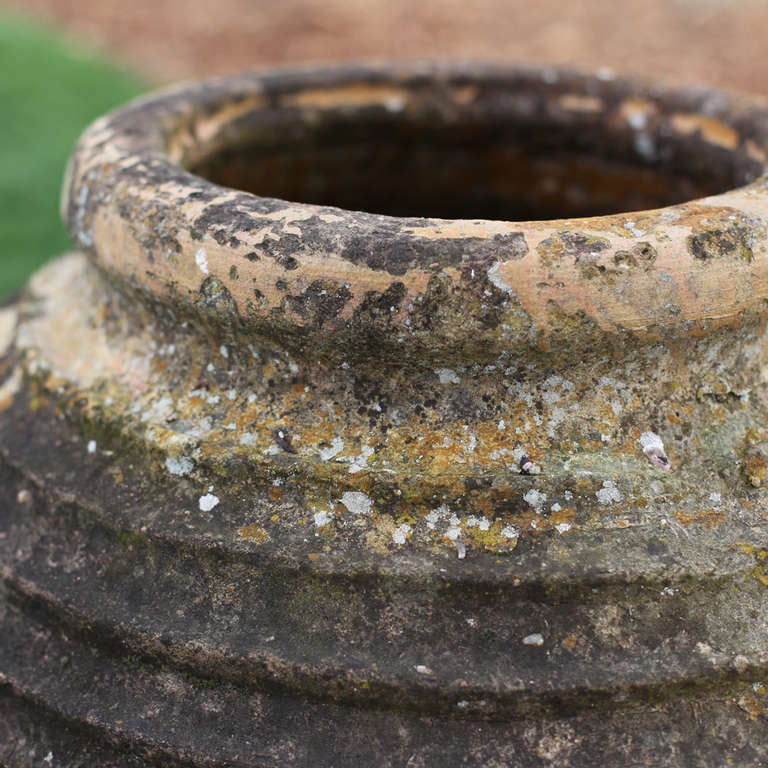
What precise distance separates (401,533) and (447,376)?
0.22 meters

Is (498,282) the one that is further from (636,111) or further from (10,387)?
(636,111)

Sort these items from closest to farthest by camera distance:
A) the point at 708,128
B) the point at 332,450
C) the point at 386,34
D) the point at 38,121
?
the point at 332,450
the point at 708,128
the point at 38,121
the point at 386,34

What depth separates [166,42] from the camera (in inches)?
320

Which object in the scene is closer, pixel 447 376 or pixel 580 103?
pixel 447 376

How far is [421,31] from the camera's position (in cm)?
805

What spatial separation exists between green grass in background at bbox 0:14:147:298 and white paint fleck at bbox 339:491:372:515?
324 cm

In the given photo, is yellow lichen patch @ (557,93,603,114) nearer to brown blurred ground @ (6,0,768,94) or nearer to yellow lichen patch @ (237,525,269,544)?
yellow lichen patch @ (237,525,269,544)

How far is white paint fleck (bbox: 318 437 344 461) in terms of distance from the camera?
4.01 ft

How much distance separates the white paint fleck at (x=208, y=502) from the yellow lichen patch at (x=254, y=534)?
0.06 metres

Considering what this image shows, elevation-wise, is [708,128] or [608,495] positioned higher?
[708,128]

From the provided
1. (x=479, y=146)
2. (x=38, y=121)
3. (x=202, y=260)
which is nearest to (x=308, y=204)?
(x=202, y=260)

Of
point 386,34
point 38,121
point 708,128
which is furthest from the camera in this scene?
point 386,34

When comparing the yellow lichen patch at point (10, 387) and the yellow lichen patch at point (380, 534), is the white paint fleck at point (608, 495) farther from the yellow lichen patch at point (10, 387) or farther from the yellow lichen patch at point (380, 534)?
the yellow lichen patch at point (10, 387)

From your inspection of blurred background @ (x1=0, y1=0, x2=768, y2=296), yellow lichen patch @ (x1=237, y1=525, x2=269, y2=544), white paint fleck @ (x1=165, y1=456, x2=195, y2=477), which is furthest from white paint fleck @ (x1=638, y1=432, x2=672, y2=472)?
blurred background @ (x1=0, y1=0, x2=768, y2=296)
